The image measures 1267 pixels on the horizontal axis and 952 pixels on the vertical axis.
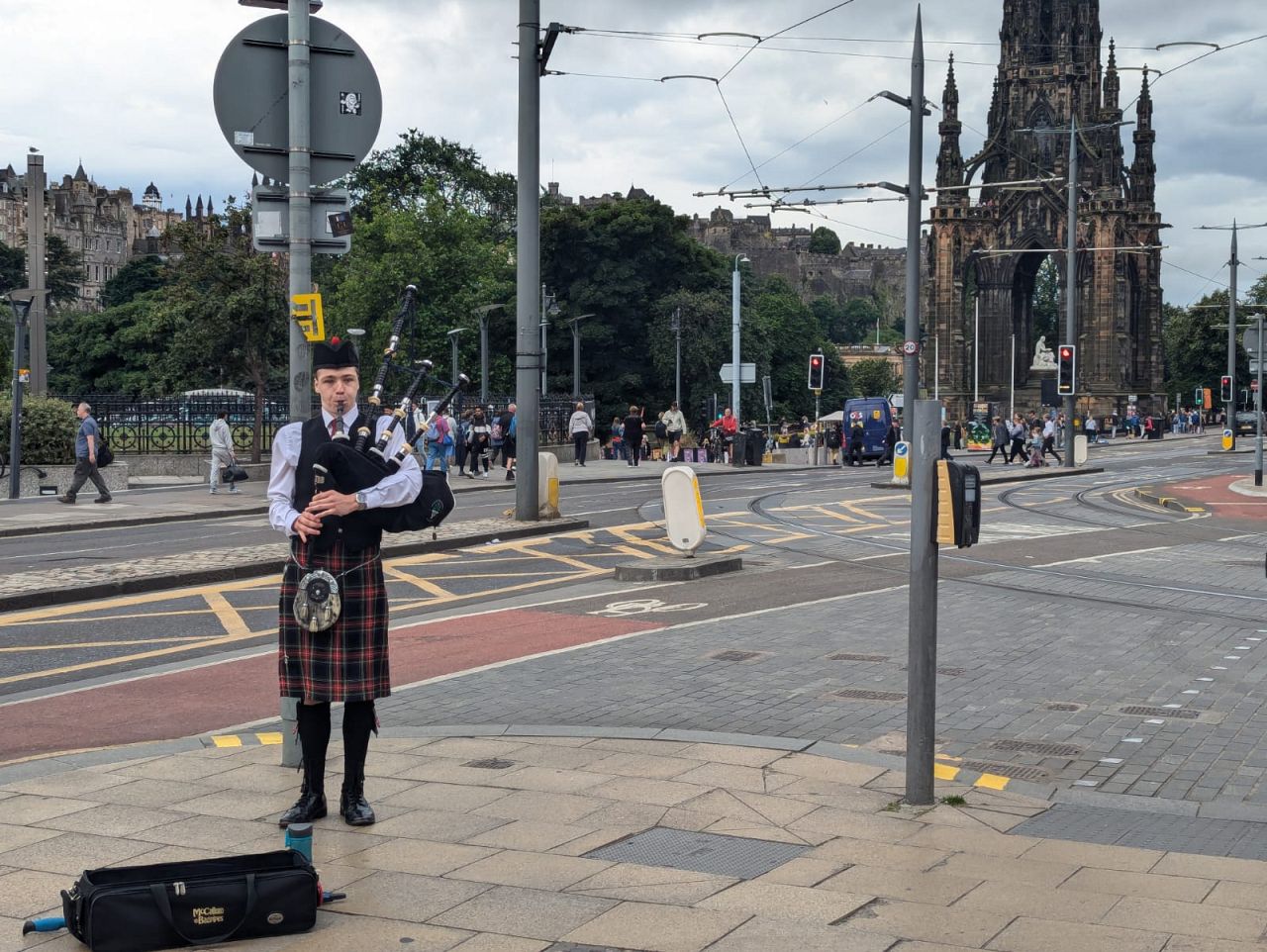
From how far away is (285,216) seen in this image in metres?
7.89

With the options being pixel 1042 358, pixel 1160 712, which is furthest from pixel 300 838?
pixel 1042 358

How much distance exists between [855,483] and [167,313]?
18.9 meters

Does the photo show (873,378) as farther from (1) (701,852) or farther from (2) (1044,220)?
(1) (701,852)

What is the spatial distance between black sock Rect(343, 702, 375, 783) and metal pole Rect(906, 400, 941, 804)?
7.46 ft

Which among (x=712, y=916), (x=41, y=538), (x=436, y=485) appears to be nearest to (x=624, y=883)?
(x=712, y=916)

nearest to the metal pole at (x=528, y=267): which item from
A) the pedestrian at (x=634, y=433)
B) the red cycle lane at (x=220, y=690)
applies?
the red cycle lane at (x=220, y=690)

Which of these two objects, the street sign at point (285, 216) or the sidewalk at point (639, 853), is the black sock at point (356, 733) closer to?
the sidewalk at point (639, 853)

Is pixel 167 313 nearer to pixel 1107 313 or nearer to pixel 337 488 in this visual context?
pixel 337 488

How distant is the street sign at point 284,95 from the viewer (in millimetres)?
7715

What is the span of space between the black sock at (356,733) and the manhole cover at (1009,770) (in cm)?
295

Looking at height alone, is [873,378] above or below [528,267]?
above

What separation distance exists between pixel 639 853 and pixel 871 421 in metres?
47.8

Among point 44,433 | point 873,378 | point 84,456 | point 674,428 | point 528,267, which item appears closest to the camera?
point 528,267

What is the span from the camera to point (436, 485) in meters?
6.26
